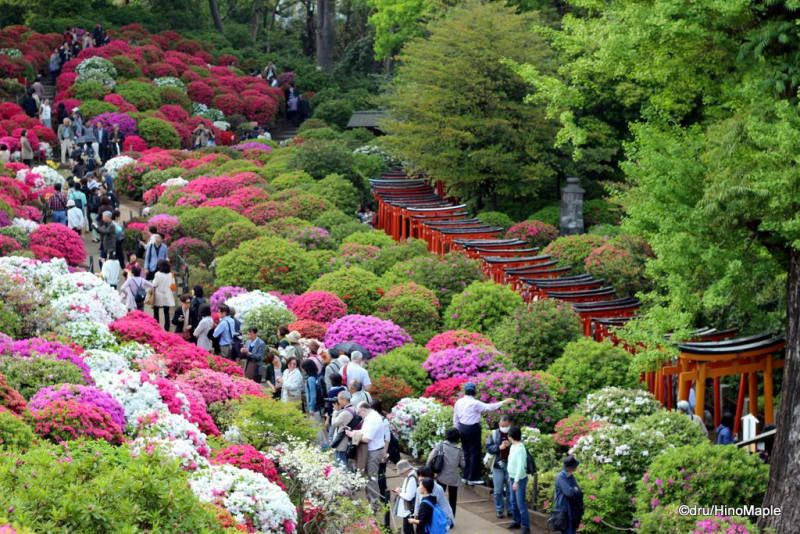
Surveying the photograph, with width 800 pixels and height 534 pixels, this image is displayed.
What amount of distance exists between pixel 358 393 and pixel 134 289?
7449 millimetres

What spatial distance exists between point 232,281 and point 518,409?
26.4 feet

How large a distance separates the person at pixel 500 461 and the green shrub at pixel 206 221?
44.0ft

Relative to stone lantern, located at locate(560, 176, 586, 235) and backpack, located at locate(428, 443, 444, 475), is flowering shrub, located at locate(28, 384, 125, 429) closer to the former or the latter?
backpack, located at locate(428, 443, 444, 475)

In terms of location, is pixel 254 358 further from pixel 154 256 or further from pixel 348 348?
pixel 154 256

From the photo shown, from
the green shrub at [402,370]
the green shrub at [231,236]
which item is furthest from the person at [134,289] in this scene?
the green shrub at [231,236]

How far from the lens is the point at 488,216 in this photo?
32.3 metres

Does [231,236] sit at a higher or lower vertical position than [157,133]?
lower

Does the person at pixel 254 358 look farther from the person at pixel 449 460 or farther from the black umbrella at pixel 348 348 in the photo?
the person at pixel 449 460

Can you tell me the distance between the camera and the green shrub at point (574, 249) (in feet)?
89.6

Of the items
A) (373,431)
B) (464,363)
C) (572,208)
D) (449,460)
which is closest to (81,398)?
(373,431)

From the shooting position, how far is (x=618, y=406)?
17.9m

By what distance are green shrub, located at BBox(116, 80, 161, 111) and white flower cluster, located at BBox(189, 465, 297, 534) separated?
103ft

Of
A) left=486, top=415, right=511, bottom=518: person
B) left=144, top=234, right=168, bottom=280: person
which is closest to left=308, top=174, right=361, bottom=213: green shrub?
left=144, top=234, right=168, bottom=280: person

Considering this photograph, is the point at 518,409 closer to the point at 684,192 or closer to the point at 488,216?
the point at 684,192
